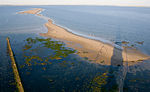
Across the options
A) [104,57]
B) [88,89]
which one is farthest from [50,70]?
[104,57]

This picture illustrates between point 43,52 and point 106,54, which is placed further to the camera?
point 43,52

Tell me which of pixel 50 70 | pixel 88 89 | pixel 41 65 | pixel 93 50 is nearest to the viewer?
pixel 88 89

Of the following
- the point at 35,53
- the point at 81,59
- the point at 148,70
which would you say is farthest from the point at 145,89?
the point at 35,53

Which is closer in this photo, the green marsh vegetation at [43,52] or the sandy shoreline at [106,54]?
the green marsh vegetation at [43,52]

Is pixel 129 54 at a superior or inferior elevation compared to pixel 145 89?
superior

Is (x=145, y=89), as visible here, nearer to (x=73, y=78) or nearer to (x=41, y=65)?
(x=73, y=78)

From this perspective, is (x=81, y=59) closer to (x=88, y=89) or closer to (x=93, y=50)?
(x=93, y=50)

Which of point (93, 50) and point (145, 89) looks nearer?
point (145, 89)

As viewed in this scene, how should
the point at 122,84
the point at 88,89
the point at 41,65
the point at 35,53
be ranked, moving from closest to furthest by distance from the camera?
the point at 88,89, the point at 122,84, the point at 41,65, the point at 35,53

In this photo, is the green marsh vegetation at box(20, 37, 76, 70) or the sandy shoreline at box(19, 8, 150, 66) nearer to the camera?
the green marsh vegetation at box(20, 37, 76, 70)
